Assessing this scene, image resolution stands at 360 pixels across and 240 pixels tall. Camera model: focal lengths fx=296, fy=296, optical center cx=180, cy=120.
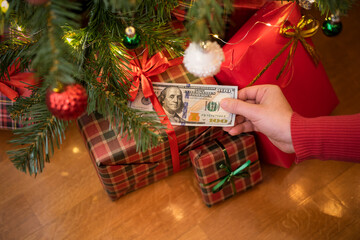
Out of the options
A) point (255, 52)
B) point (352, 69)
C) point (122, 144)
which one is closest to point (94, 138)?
point (122, 144)

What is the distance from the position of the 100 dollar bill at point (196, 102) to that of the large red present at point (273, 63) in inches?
2.5

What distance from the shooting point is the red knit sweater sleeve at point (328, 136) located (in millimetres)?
762

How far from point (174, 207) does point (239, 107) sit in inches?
16.8

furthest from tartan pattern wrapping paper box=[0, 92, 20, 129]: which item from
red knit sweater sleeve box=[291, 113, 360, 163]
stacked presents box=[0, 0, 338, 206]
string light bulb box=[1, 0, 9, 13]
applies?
red knit sweater sleeve box=[291, 113, 360, 163]

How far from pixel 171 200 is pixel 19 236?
515 millimetres

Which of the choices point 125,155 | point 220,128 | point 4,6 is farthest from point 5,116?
point 220,128

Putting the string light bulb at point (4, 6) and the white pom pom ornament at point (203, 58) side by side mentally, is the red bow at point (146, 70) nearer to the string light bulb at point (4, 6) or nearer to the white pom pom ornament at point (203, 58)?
the white pom pom ornament at point (203, 58)

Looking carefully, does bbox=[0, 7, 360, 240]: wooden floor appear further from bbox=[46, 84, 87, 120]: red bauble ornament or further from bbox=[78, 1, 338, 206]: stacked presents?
bbox=[46, 84, 87, 120]: red bauble ornament

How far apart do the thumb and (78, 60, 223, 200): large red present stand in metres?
0.10

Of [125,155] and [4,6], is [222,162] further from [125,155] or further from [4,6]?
[4,6]

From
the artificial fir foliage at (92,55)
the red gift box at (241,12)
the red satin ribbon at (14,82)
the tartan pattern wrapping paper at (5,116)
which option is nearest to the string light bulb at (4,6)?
the artificial fir foliage at (92,55)

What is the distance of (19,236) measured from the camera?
3.21 feet

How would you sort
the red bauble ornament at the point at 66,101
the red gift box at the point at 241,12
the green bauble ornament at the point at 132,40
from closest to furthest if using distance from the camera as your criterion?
the red bauble ornament at the point at 66,101, the green bauble ornament at the point at 132,40, the red gift box at the point at 241,12

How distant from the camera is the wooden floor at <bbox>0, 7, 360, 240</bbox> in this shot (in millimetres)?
989
